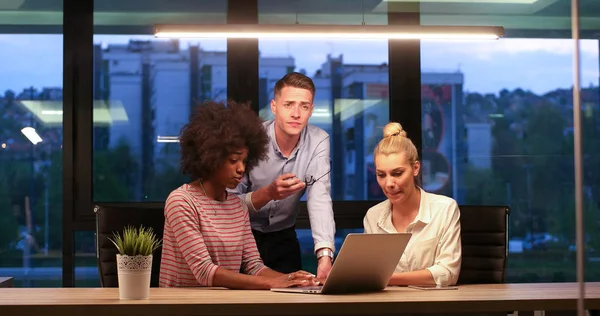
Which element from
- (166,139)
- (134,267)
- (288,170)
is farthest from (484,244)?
(166,139)

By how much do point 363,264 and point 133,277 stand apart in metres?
0.71

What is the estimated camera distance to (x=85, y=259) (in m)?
5.10

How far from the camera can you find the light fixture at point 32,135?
5.21 meters

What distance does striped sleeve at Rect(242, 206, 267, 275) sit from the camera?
10.5ft

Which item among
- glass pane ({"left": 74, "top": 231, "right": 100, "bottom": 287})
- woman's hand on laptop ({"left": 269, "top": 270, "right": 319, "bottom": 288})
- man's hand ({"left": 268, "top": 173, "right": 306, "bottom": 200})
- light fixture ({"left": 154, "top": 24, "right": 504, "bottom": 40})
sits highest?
light fixture ({"left": 154, "top": 24, "right": 504, "bottom": 40})

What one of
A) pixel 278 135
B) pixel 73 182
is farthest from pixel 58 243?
pixel 278 135

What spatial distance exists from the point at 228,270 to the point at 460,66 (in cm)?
310

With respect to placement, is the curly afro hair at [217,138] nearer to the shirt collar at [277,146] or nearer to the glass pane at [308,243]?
the shirt collar at [277,146]

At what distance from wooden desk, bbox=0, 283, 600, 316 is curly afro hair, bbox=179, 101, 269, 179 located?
1.99 feet

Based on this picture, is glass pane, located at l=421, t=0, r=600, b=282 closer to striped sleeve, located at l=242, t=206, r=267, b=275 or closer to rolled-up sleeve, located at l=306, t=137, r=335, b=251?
rolled-up sleeve, located at l=306, t=137, r=335, b=251

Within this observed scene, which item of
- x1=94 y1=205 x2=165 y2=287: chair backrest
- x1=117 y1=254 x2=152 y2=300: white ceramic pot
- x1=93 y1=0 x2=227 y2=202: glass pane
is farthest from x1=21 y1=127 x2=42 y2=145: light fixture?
x1=117 y1=254 x2=152 y2=300: white ceramic pot

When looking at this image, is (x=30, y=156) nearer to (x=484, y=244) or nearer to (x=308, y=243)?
(x=308, y=243)

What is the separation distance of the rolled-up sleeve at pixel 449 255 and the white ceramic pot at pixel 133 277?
1072mm

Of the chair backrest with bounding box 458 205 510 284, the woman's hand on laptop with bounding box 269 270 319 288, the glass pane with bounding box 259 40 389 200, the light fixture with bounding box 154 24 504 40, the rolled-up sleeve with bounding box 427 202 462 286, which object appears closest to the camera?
the woman's hand on laptop with bounding box 269 270 319 288
